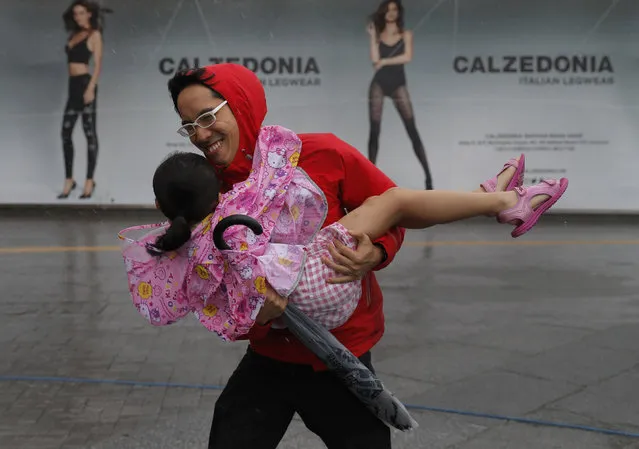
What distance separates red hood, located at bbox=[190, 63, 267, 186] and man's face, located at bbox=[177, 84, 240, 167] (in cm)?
2

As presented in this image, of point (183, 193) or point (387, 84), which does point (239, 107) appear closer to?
point (183, 193)

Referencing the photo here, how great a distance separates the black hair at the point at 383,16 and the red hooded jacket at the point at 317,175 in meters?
12.2

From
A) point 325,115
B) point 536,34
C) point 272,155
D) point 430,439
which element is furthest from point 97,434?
point 536,34

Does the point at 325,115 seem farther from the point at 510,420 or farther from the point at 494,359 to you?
the point at 510,420

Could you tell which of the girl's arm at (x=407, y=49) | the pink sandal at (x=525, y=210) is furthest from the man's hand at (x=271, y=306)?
the girl's arm at (x=407, y=49)

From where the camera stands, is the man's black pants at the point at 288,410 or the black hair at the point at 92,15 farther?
the black hair at the point at 92,15

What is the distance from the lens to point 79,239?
39.4 ft

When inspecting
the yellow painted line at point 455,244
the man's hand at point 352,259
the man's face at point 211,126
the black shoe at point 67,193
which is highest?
the man's face at point 211,126

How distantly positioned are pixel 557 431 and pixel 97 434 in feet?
7.71

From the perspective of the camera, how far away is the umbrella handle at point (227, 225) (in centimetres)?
226

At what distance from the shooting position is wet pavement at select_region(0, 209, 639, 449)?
4613mm

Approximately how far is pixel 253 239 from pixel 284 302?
7.6 inches

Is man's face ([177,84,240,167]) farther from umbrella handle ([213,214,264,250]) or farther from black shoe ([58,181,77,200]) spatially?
black shoe ([58,181,77,200])

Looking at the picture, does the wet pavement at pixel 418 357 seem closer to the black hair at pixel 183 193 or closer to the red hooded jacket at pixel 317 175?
the red hooded jacket at pixel 317 175
